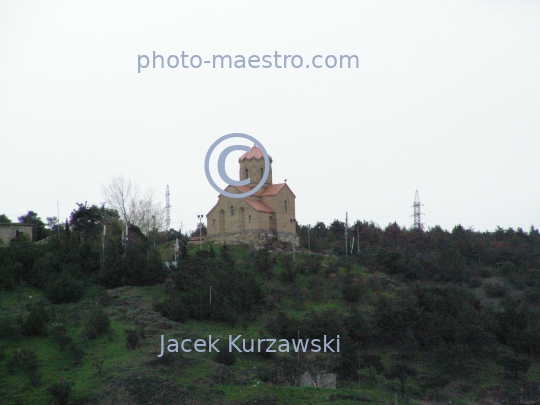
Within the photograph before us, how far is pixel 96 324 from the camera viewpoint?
2223 centimetres

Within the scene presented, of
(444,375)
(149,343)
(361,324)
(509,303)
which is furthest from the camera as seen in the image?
(509,303)

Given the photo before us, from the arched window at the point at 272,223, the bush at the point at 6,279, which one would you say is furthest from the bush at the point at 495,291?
the bush at the point at 6,279

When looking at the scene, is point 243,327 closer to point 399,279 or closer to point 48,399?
point 48,399

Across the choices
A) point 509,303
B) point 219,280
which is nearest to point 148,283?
point 219,280

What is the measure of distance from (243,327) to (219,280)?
252 centimetres

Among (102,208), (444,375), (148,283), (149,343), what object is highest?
(102,208)

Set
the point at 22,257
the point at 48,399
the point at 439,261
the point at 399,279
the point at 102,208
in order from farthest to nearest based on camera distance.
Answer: the point at 102,208
the point at 439,261
the point at 399,279
the point at 22,257
the point at 48,399

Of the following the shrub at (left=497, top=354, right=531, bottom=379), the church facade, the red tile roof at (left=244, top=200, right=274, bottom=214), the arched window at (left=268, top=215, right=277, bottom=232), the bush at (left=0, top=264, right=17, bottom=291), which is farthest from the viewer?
the arched window at (left=268, top=215, right=277, bottom=232)

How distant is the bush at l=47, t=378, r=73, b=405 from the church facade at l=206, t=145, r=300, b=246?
Answer: 19.0 metres

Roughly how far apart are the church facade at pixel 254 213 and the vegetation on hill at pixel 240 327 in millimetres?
1840

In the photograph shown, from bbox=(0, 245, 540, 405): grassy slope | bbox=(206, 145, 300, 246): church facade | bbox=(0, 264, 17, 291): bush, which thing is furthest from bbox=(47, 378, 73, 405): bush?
bbox=(206, 145, 300, 246): church facade

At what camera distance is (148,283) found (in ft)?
90.3

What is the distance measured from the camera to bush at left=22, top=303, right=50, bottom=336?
72.8 ft

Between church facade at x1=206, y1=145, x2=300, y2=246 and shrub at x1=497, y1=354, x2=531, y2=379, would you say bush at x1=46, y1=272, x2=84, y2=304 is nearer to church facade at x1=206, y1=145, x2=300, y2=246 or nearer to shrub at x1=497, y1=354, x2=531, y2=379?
church facade at x1=206, y1=145, x2=300, y2=246
